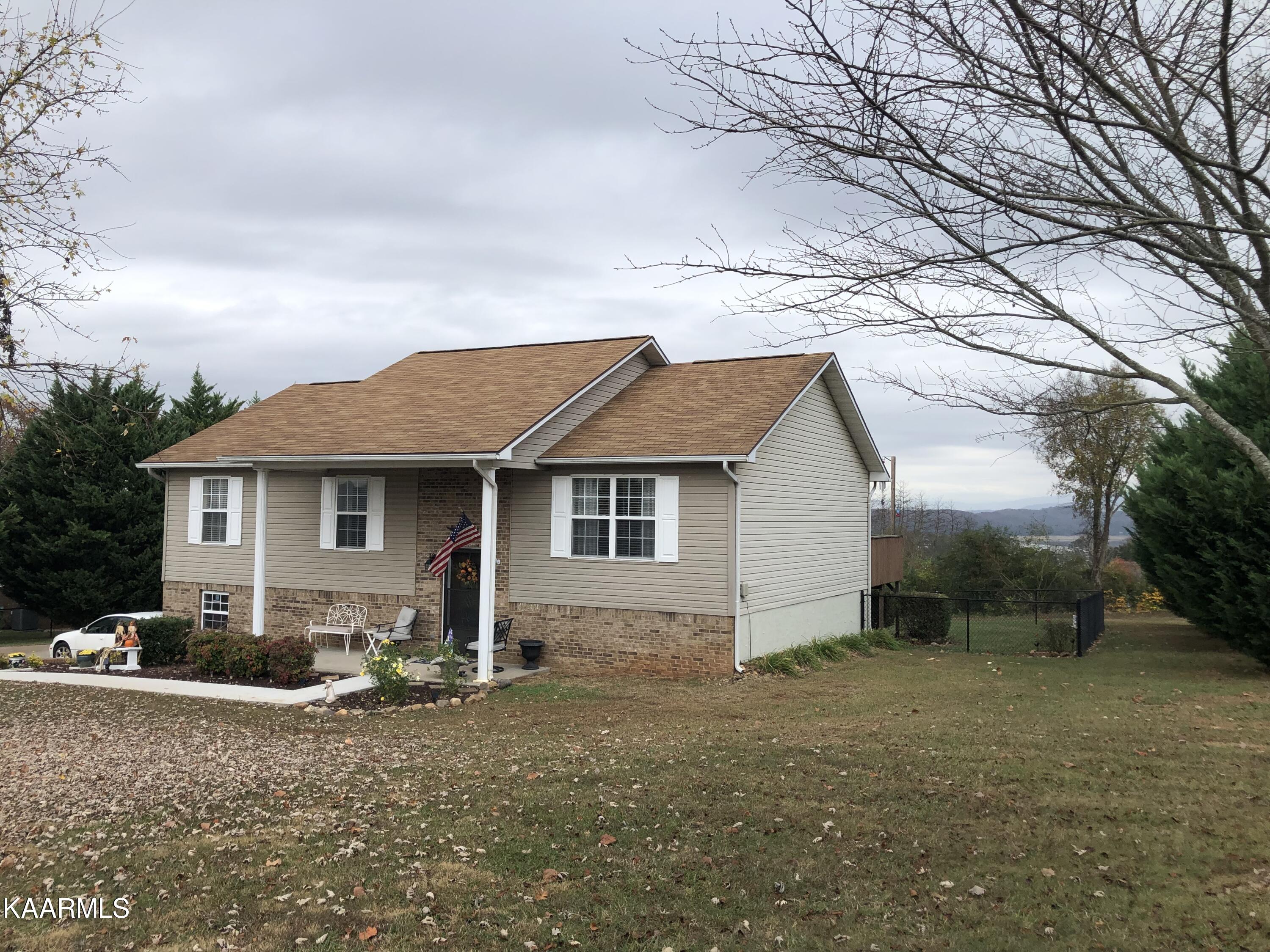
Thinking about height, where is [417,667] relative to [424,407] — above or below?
below

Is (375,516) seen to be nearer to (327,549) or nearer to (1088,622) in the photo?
(327,549)

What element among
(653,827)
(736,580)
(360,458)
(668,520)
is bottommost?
(653,827)

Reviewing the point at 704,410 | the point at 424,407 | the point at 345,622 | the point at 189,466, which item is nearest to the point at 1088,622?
the point at 704,410

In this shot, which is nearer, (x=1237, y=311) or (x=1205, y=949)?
(x=1205, y=949)

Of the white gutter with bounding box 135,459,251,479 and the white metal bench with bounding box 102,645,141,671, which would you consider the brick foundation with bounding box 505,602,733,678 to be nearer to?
the white metal bench with bounding box 102,645,141,671

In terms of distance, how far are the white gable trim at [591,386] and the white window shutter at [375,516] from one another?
12.5ft

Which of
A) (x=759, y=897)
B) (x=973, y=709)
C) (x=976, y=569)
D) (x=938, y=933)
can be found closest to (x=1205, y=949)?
(x=938, y=933)

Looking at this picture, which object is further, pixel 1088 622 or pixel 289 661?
pixel 1088 622

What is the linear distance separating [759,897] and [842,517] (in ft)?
50.2

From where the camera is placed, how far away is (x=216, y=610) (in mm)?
20234

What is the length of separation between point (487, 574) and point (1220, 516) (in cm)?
1279

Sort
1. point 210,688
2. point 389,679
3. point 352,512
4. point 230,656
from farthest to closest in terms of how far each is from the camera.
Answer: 1. point 352,512
2. point 230,656
3. point 210,688
4. point 389,679

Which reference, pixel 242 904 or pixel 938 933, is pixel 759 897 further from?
pixel 242 904

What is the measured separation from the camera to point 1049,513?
145 ft
